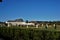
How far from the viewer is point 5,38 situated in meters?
22.8

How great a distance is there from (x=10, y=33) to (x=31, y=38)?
4446mm

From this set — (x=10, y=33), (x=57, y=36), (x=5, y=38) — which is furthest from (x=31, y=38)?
(x=5, y=38)

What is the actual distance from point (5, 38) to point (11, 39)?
2.14 m

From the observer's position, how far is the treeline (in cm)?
1476

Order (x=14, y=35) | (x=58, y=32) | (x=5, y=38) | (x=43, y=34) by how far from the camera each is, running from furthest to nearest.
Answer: (x=5, y=38) < (x=14, y=35) < (x=43, y=34) < (x=58, y=32)

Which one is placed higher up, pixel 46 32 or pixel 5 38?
pixel 46 32

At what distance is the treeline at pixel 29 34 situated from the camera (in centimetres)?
1476

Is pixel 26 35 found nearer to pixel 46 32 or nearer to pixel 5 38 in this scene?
pixel 46 32

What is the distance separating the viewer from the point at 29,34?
17.0 m

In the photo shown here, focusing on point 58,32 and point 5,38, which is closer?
point 58,32

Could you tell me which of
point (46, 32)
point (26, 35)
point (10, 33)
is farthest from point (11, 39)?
point (46, 32)

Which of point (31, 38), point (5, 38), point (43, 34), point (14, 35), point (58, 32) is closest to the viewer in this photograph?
point (58, 32)

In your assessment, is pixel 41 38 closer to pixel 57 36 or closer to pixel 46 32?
pixel 46 32

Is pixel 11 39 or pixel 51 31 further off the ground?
pixel 51 31
